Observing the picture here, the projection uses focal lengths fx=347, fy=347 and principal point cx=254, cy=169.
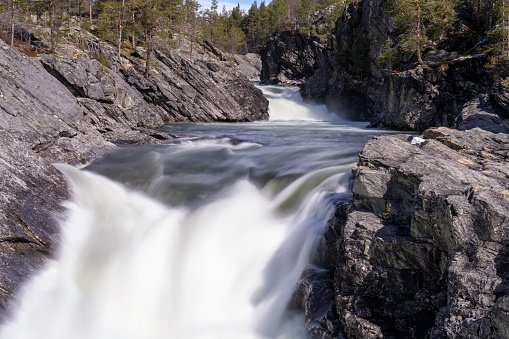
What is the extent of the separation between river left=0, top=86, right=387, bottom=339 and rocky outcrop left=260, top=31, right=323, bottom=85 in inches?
2258

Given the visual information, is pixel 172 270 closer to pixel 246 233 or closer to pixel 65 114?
pixel 246 233

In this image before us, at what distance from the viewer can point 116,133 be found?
1788 centimetres

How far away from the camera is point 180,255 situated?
8.12m

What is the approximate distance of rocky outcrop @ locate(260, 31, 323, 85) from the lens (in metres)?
65.2

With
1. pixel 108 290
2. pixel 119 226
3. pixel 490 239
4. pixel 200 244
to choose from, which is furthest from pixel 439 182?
pixel 119 226

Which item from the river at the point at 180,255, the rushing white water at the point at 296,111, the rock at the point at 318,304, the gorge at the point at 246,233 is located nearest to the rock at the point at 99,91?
the gorge at the point at 246,233

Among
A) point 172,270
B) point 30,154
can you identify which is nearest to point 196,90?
point 30,154

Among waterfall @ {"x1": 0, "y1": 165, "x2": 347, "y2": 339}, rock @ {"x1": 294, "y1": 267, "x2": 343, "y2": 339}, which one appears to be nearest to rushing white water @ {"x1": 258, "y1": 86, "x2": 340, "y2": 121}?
waterfall @ {"x1": 0, "y1": 165, "x2": 347, "y2": 339}

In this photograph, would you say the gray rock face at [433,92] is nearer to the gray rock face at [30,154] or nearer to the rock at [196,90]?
the rock at [196,90]

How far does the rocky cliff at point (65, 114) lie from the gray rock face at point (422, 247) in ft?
19.7

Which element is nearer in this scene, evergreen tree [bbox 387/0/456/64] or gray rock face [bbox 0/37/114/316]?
gray rock face [bbox 0/37/114/316]

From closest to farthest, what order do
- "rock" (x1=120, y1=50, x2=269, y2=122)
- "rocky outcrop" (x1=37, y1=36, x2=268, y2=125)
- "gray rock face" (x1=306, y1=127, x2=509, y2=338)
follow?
"gray rock face" (x1=306, y1=127, x2=509, y2=338) → "rocky outcrop" (x1=37, y1=36, x2=268, y2=125) → "rock" (x1=120, y1=50, x2=269, y2=122)

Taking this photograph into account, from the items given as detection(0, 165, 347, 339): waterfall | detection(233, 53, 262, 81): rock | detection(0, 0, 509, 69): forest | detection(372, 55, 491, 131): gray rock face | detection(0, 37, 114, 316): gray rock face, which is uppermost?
detection(233, 53, 262, 81): rock

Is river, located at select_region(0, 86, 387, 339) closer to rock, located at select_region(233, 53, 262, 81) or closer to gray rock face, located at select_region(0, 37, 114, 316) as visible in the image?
gray rock face, located at select_region(0, 37, 114, 316)
